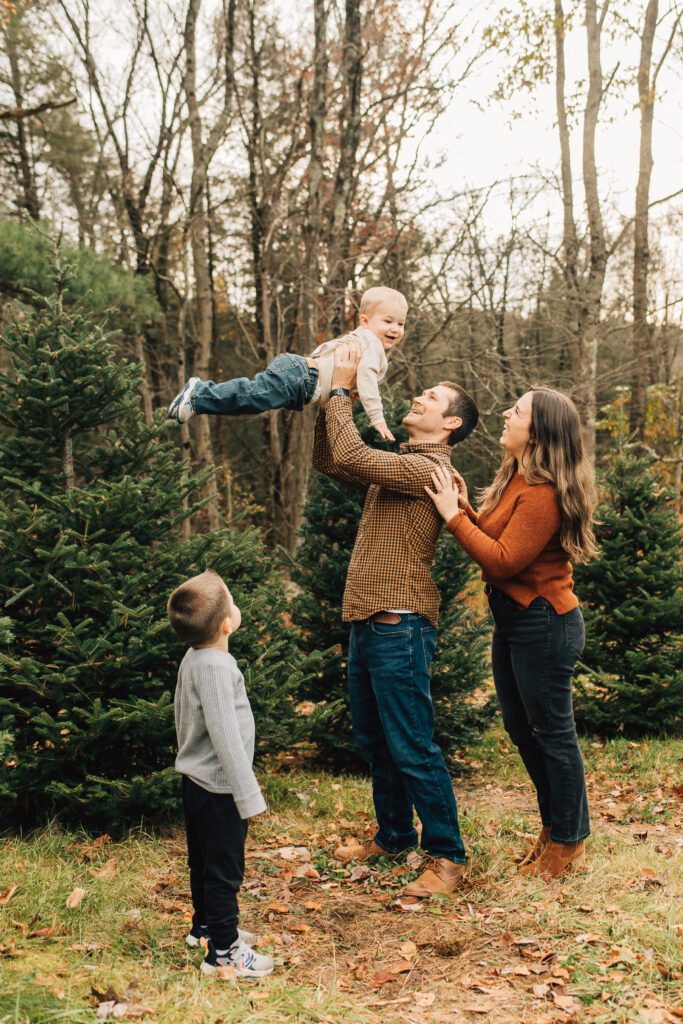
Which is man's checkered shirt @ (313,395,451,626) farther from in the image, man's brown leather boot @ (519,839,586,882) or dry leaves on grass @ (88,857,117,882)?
dry leaves on grass @ (88,857,117,882)

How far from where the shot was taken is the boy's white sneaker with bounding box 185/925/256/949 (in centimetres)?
331

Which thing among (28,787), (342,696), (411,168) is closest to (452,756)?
(342,696)

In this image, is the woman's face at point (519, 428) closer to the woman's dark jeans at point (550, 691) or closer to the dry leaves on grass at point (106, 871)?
the woman's dark jeans at point (550, 691)

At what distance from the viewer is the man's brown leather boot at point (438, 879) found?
3.83m

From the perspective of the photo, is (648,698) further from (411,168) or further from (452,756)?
(411,168)

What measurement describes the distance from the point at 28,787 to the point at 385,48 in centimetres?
1537

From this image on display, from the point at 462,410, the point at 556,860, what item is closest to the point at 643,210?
the point at 462,410

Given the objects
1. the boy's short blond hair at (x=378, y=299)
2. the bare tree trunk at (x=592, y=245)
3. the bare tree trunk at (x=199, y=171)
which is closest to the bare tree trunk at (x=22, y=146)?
the bare tree trunk at (x=199, y=171)

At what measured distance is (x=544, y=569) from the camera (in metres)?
3.96

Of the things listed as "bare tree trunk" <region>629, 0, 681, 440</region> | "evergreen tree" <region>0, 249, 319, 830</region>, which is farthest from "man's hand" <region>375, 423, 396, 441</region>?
"bare tree trunk" <region>629, 0, 681, 440</region>

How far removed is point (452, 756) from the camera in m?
6.31

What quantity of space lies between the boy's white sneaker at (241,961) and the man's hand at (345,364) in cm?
250

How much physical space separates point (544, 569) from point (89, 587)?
2466mm

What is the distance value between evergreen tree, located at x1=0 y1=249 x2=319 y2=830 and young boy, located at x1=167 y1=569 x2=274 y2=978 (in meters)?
1.14
